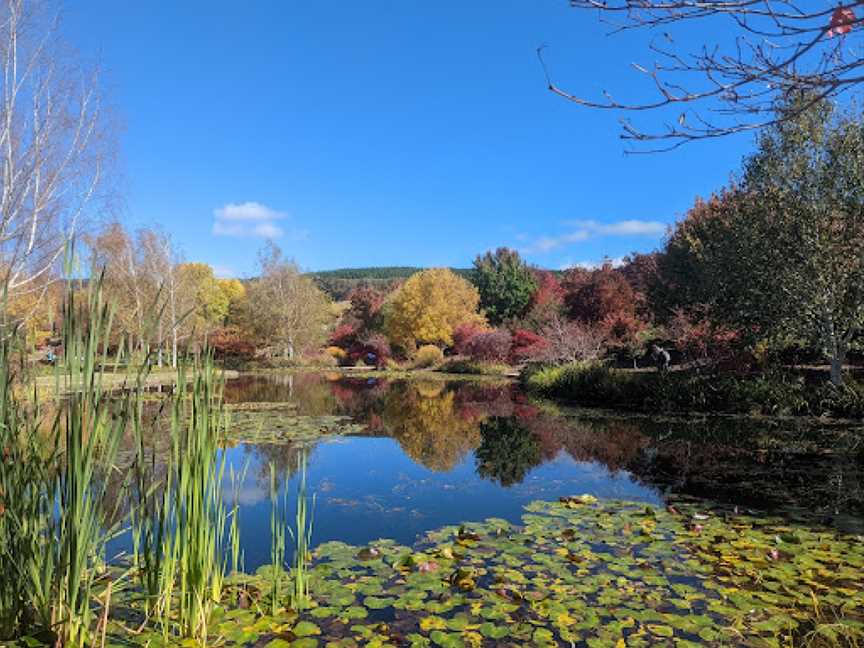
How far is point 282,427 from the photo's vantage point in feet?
34.3

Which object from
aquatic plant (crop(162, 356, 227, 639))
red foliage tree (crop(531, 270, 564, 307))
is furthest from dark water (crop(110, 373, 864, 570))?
red foliage tree (crop(531, 270, 564, 307))

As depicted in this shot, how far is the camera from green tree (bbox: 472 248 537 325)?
3533 cm

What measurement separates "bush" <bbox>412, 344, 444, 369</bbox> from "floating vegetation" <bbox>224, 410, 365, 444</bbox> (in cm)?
1703

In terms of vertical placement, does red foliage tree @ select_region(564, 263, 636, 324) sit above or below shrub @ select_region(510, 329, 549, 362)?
above

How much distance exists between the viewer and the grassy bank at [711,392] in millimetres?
10797

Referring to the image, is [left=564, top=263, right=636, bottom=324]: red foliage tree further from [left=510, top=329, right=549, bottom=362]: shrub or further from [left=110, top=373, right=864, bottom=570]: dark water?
[left=110, top=373, right=864, bottom=570]: dark water

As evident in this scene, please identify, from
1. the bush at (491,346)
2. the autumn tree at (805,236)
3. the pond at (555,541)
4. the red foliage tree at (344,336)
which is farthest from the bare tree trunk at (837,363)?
the red foliage tree at (344,336)

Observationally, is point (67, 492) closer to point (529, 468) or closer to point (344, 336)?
point (529, 468)

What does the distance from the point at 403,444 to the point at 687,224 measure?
1909cm

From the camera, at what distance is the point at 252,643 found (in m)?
2.70

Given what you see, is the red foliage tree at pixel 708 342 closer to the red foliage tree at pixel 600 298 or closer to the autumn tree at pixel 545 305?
the red foliage tree at pixel 600 298

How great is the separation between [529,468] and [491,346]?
63.2 feet

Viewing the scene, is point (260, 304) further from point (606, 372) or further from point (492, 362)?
point (606, 372)

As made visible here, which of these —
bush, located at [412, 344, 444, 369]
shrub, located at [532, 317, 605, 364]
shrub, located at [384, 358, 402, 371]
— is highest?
shrub, located at [532, 317, 605, 364]
